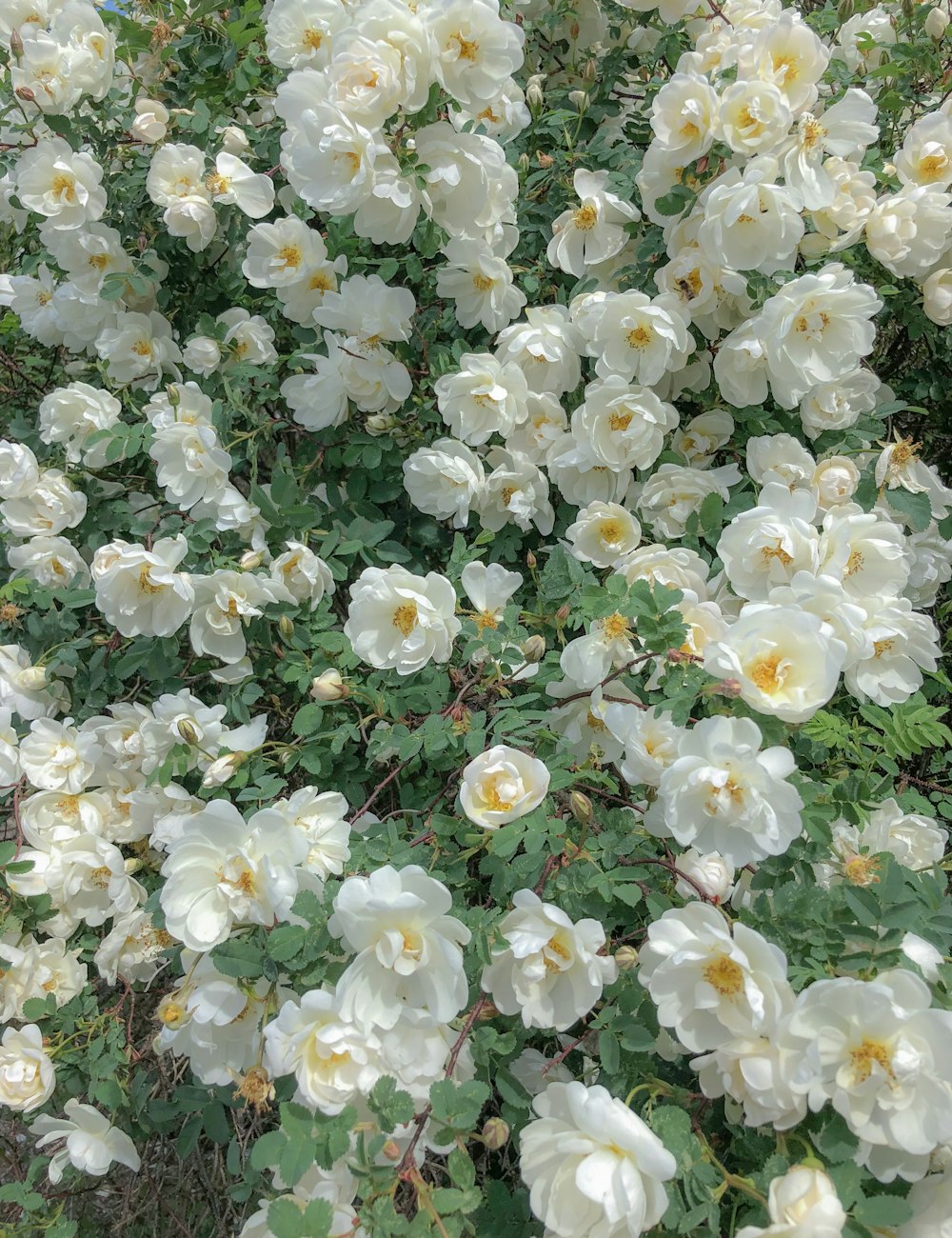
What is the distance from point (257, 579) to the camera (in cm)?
188

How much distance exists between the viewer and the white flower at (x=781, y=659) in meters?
1.26

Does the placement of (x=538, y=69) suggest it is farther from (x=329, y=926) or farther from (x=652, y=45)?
(x=329, y=926)

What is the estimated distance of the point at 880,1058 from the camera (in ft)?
3.66

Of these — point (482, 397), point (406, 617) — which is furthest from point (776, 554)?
point (482, 397)

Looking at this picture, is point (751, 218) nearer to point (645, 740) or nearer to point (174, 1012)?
point (645, 740)

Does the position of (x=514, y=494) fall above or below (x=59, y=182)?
below

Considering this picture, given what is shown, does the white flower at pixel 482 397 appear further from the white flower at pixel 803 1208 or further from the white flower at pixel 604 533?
the white flower at pixel 803 1208

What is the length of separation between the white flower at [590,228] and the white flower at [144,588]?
3.81 ft

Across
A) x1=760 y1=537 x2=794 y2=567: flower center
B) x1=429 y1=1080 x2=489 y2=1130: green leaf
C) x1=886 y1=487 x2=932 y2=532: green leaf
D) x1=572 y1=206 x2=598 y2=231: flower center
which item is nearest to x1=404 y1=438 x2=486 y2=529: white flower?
x1=572 y1=206 x2=598 y2=231: flower center

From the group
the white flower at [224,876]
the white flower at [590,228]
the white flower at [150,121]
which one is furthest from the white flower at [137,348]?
the white flower at [224,876]

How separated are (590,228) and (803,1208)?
1.99 meters

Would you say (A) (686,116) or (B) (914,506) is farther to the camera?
(B) (914,506)

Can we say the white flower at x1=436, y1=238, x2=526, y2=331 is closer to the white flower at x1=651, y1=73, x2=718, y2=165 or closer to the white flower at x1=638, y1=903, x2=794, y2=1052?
the white flower at x1=651, y1=73, x2=718, y2=165

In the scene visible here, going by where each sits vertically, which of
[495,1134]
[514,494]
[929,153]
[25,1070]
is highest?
[929,153]
